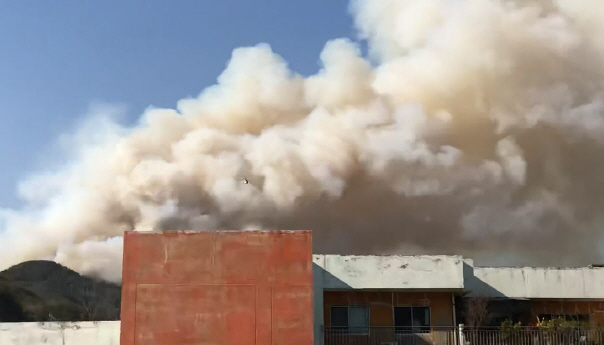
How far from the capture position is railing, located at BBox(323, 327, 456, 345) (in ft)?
89.8

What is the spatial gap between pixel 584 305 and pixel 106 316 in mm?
35867

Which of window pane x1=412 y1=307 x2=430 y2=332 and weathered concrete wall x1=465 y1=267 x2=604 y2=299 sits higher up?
weathered concrete wall x1=465 y1=267 x2=604 y2=299

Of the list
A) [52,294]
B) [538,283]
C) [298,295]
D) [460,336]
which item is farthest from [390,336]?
[52,294]

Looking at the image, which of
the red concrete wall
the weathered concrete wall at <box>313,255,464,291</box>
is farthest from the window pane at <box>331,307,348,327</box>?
the red concrete wall

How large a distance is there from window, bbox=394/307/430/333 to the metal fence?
0.08 meters

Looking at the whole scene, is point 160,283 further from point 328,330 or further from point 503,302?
point 503,302

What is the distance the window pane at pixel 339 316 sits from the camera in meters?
28.1

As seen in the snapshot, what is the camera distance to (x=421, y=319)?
28.2 m

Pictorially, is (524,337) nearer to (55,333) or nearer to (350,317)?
(350,317)

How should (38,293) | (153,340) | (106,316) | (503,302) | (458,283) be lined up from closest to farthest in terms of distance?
(153,340) < (458,283) < (503,302) < (106,316) < (38,293)

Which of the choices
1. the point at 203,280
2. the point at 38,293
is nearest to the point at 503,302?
the point at 203,280

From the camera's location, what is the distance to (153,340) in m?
22.5

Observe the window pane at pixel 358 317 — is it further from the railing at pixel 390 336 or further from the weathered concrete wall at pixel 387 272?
the weathered concrete wall at pixel 387 272

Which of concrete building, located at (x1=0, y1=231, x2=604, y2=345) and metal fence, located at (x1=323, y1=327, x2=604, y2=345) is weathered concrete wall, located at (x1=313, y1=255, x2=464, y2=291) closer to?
concrete building, located at (x1=0, y1=231, x2=604, y2=345)
